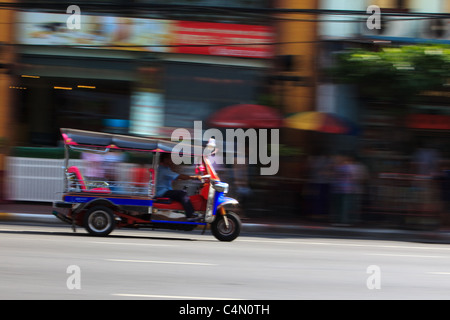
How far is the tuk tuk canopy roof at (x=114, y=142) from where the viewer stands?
11.4 meters

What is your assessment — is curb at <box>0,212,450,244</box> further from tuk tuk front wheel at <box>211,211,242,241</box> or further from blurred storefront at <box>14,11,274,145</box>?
blurred storefront at <box>14,11,274,145</box>

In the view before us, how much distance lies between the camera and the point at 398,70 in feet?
50.4

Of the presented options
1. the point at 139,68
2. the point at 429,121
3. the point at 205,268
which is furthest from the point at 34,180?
the point at 429,121

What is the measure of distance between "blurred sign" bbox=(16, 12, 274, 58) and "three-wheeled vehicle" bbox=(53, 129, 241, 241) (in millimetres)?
6433

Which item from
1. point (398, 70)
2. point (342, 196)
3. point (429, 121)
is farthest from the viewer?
point (429, 121)

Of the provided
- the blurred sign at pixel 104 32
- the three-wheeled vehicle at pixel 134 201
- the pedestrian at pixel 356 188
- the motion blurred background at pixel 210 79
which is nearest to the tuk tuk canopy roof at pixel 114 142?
the three-wheeled vehicle at pixel 134 201

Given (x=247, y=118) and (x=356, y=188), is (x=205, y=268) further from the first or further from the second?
(x=247, y=118)

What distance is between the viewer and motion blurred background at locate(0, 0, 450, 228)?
16.5 m

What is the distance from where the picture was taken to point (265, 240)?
12.4m

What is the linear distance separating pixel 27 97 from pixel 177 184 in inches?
323

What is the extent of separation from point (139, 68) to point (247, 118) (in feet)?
12.5

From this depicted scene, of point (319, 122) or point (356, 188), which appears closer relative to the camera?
point (356, 188)

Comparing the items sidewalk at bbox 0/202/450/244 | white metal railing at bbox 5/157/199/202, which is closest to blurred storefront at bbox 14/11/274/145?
white metal railing at bbox 5/157/199/202

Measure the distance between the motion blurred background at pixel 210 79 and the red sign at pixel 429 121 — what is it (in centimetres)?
4
